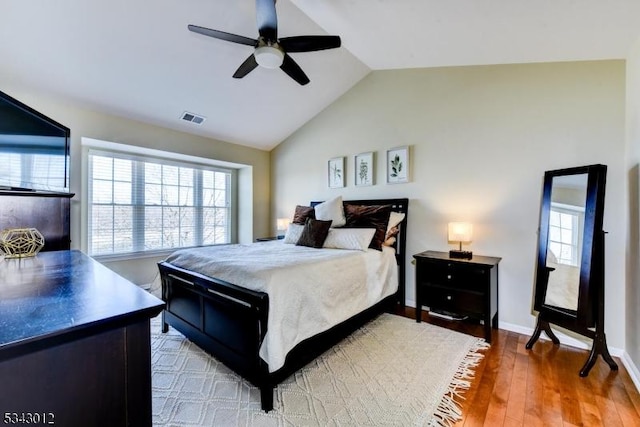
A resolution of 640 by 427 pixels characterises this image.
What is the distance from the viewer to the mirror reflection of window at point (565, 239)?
7.71 feet

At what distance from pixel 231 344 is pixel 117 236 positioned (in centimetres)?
319

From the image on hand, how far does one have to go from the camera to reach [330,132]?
4.55m

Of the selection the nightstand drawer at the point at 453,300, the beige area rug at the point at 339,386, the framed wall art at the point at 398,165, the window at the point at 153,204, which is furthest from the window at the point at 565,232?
the window at the point at 153,204

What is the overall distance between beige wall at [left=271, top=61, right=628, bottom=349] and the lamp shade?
0.27 m

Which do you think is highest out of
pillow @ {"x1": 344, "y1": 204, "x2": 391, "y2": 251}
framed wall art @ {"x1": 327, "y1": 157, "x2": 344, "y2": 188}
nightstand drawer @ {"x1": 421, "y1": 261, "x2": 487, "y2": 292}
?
framed wall art @ {"x1": 327, "y1": 157, "x2": 344, "y2": 188}

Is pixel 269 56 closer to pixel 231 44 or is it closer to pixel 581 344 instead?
pixel 231 44

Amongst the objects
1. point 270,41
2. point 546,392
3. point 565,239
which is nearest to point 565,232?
point 565,239

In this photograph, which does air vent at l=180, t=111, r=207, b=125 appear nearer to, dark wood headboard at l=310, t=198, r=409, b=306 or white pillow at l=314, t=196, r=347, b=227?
white pillow at l=314, t=196, r=347, b=227

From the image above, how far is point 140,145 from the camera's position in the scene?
12.9 ft

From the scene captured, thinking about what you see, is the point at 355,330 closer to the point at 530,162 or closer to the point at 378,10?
the point at 530,162

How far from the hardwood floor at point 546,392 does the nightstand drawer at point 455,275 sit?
1.94 feet

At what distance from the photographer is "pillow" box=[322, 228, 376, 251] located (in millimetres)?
3100

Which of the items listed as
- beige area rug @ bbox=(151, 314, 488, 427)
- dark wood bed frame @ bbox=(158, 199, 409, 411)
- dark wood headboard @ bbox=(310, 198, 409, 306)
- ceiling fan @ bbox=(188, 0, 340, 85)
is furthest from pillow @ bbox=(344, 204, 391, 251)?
ceiling fan @ bbox=(188, 0, 340, 85)

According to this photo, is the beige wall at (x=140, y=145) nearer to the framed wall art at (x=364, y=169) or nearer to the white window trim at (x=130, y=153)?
the white window trim at (x=130, y=153)
